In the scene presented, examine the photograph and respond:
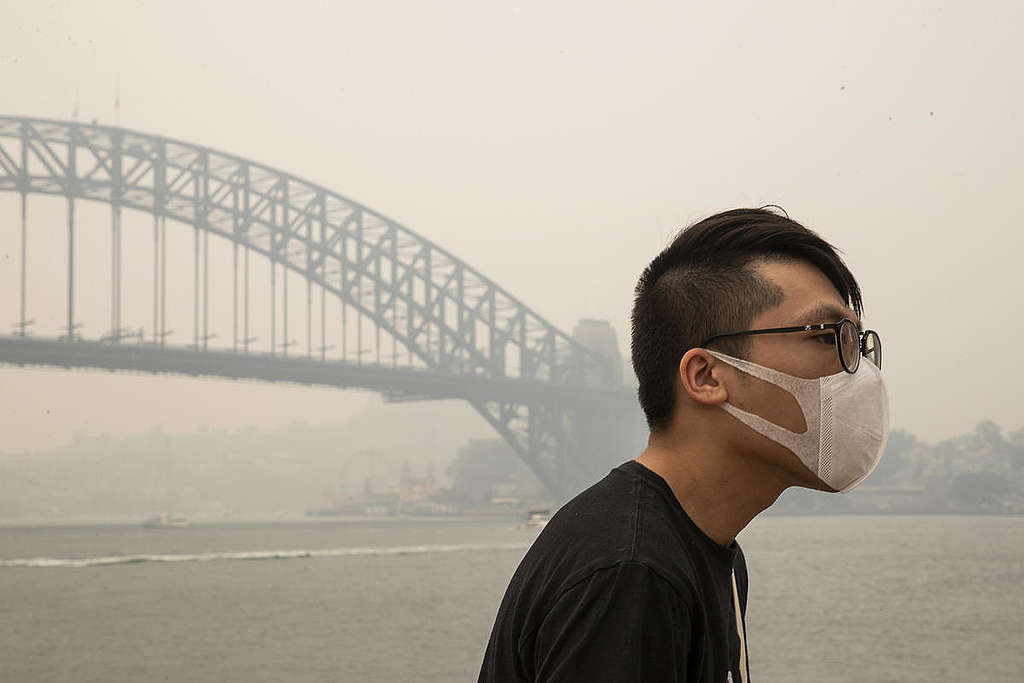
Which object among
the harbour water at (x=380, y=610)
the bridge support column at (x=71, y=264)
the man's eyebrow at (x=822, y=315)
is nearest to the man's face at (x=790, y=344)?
the man's eyebrow at (x=822, y=315)

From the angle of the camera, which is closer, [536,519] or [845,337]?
[845,337]

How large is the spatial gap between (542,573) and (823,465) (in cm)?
32

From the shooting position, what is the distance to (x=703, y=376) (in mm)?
1169

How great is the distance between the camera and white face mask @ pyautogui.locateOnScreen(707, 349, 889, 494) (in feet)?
3.82

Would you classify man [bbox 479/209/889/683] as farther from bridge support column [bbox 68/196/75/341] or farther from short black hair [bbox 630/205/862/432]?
bridge support column [bbox 68/196/75/341]

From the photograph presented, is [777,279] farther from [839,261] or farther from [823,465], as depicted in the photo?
[823,465]

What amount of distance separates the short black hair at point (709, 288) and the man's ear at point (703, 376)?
0.6 inches

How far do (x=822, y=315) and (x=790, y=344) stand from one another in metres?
0.04

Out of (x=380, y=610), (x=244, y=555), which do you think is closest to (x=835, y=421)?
(x=380, y=610)

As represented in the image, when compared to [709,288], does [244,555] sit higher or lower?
lower

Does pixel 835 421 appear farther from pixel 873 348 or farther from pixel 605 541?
pixel 605 541

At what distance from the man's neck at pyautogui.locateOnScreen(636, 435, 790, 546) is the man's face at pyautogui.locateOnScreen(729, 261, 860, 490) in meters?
0.03

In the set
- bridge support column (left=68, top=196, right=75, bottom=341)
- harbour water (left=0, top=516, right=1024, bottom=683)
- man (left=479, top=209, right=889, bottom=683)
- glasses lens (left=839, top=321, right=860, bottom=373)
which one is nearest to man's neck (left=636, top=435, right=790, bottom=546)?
man (left=479, top=209, right=889, bottom=683)

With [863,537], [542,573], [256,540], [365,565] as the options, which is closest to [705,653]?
[542,573]
